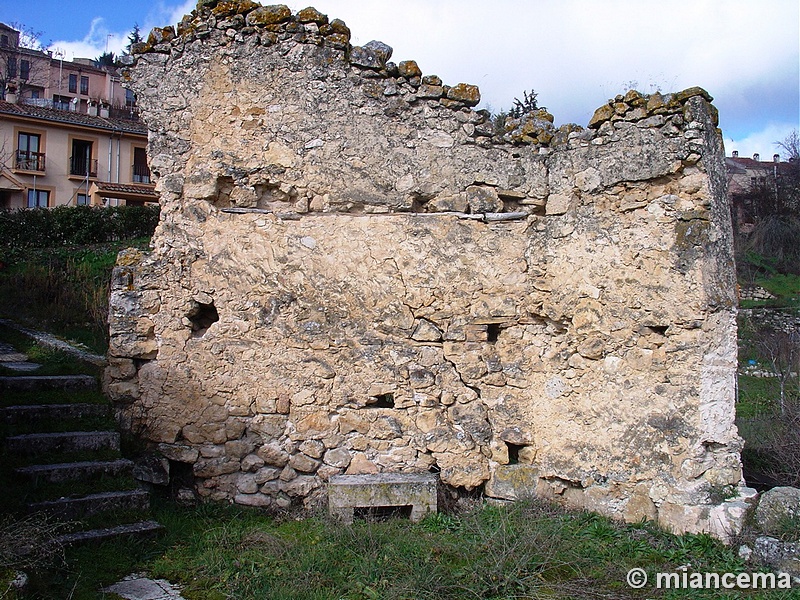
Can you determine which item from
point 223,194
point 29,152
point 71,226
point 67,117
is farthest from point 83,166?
point 223,194

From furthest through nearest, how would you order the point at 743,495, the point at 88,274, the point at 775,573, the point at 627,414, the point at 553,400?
the point at 88,274 < the point at 553,400 < the point at 627,414 < the point at 743,495 < the point at 775,573

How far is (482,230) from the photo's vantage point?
17.5 feet

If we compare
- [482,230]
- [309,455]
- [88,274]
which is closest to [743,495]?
[482,230]

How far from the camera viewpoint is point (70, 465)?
4711 mm

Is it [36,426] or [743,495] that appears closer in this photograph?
[743,495]

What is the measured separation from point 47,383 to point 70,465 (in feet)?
4.08

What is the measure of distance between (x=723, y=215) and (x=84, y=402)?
515 centimetres

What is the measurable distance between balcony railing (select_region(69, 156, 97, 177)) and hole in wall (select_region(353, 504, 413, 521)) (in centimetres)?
2613

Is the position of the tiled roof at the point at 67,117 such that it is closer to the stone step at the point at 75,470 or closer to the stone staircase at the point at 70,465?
the stone staircase at the point at 70,465

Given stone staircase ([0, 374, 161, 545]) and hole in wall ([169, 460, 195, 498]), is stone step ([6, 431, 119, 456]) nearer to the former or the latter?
stone staircase ([0, 374, 161, 545])

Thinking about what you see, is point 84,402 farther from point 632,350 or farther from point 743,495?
point 743,495

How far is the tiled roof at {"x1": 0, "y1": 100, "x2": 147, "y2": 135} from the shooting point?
993 inches

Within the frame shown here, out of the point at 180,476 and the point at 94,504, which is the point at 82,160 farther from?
the point at 94,504

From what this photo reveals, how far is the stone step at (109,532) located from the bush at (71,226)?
10.5 meters
